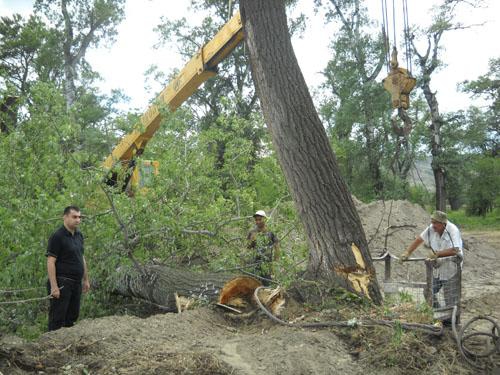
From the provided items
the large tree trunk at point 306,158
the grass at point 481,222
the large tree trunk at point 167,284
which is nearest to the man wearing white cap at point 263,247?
the large tree trunk at point 167,284

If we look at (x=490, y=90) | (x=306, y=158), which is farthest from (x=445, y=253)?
(x=490, y=90)

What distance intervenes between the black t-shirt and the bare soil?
2.58 feet

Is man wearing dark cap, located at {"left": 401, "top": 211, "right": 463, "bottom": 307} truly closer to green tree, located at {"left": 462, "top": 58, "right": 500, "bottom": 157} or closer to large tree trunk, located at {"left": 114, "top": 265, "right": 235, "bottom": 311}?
large tree trunk, located at {"left": 114, "top": 265, "right": 235, "bottom": 311}

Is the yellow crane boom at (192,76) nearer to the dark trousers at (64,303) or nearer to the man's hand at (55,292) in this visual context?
the dark trousers at (64,303)

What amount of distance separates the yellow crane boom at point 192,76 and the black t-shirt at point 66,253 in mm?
1684

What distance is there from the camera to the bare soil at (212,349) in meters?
3.46

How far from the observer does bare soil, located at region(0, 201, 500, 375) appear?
3461 mm

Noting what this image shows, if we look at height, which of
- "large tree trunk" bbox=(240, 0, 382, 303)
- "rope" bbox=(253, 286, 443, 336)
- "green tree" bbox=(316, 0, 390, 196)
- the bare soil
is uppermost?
"green tree" bbox=(316, 0, 390, 196)

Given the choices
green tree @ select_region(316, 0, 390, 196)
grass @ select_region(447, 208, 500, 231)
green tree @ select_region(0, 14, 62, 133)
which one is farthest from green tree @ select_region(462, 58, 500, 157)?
green tree @ select_region(0, 14, 62, 133)

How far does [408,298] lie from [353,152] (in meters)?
16.4

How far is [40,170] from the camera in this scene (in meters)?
5.89

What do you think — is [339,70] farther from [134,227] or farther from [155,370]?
[155,370]

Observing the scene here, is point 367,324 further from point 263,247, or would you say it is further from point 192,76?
point 192,76

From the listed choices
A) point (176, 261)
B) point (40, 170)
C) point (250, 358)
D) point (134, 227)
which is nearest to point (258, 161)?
point (176, 261)
